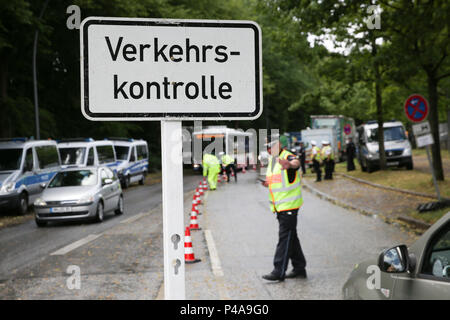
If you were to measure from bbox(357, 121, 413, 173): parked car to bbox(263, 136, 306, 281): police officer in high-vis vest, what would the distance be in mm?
22151

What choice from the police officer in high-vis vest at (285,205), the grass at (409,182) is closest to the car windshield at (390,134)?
the grass at (409,182)

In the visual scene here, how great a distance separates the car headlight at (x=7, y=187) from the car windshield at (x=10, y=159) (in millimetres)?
954

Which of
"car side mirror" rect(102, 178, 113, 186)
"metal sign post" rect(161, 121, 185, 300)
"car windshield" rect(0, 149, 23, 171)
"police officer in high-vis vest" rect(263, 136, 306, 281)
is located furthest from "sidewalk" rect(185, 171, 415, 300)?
"car windshield" rect(0, 149, 23, 171)

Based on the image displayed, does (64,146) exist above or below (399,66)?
below

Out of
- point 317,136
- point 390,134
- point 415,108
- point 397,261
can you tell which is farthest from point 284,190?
point 317,136

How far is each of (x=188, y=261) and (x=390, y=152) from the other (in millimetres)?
22734

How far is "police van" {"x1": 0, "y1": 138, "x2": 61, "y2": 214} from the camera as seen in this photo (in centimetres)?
1780

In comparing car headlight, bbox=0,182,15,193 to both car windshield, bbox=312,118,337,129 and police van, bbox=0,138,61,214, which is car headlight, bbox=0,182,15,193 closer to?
police van, bbox=0,138,61,214

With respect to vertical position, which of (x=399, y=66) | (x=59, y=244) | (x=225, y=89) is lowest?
(x=59, y=244)

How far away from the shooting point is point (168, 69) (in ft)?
8.78

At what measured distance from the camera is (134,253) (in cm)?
1026

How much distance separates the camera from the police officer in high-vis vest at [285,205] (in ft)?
25.9
